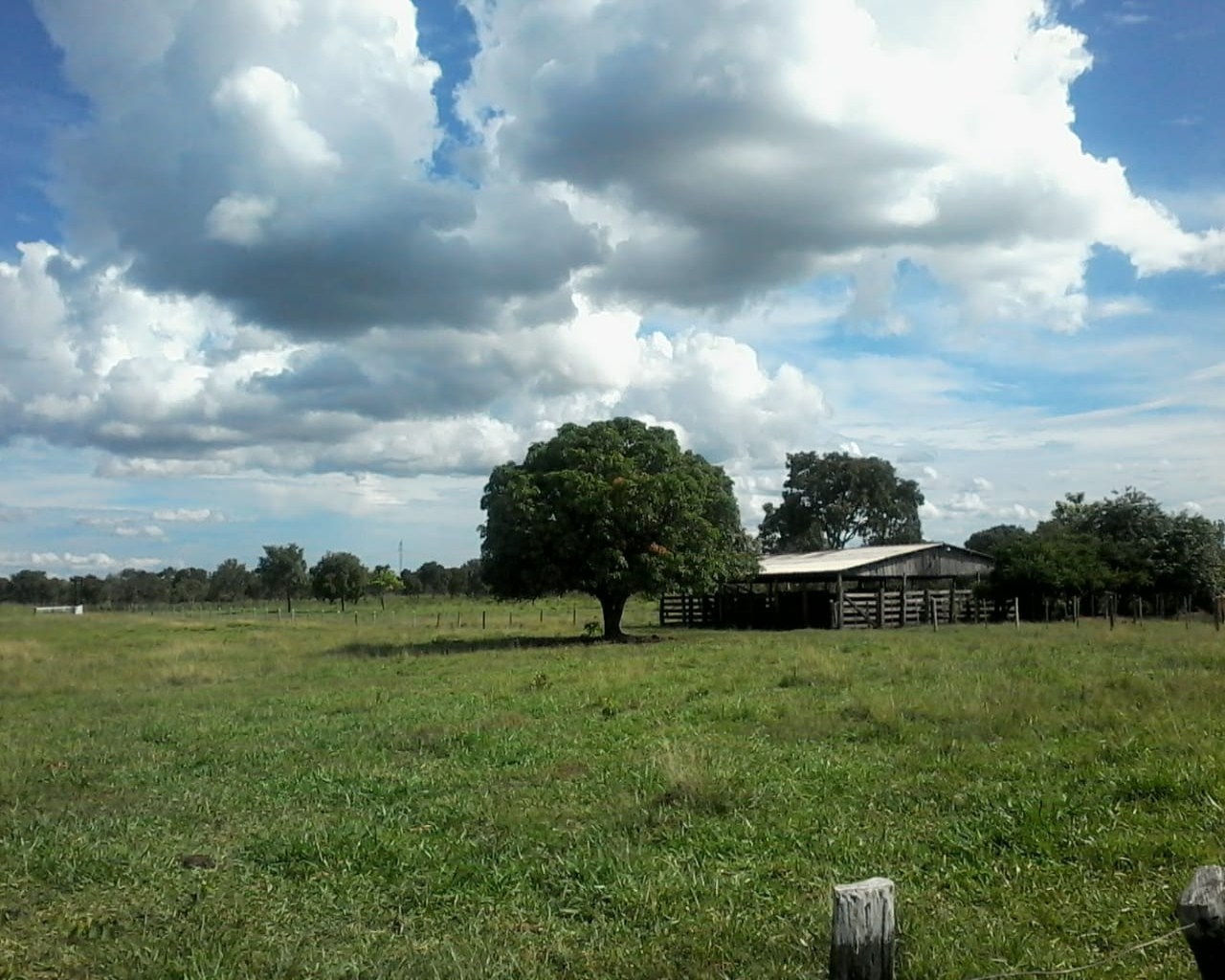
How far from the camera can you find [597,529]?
34.6 m

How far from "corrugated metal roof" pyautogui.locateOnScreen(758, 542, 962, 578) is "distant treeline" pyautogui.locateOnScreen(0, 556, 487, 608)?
52.0m

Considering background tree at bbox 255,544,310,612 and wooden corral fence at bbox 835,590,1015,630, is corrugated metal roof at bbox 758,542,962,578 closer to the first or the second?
wooden corral fence at bbox 835,590,1015,630

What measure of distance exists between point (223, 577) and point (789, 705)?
5324 inches

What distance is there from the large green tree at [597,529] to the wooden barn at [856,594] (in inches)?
322

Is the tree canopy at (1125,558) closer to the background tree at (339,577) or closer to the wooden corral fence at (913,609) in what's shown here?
the wooden corral fence at (913,609)

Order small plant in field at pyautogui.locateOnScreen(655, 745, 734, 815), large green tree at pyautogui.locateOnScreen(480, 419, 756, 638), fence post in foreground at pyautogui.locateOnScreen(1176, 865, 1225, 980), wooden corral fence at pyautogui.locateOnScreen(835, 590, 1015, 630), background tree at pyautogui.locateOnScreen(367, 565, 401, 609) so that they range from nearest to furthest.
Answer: fence post in foreground at pyautogui.locateOnScreen(1176, 865, 1225, 980) < small plant in field at pyautogui.locateOnScreen(655, 745, 734, 815) < large green tree at pyautogui.locateOnScreen(480, 419, 756, 638) < wooden corral fence at pyautogui.locateOnScreen(835, 590, 1015, 630) < background tree at pyautogui.locateOnScreen(367, 565, 401, 609)

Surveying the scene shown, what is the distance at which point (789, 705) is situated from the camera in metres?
15.3

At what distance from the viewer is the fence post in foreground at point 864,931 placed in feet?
13.8

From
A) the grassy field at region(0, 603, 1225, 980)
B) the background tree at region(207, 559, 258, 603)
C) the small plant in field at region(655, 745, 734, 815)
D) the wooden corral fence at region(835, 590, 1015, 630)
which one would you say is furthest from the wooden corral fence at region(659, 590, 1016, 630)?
the background tree at region(207, 559, 258, 603)

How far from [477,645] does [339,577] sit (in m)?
56.7

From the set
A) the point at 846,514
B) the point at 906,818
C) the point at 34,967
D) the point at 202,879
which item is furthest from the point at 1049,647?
the point at 846,514

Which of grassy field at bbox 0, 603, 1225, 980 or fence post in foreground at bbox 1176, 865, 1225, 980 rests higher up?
fence post in foreground at bbox 1176, 865, 1225, 980

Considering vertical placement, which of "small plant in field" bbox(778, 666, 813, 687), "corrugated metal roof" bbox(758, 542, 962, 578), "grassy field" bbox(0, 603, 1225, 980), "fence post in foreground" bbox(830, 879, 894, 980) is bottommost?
"grassy field" bbox(0, 603, 1225, 980)

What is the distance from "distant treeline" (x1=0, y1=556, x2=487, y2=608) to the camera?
116 meters
